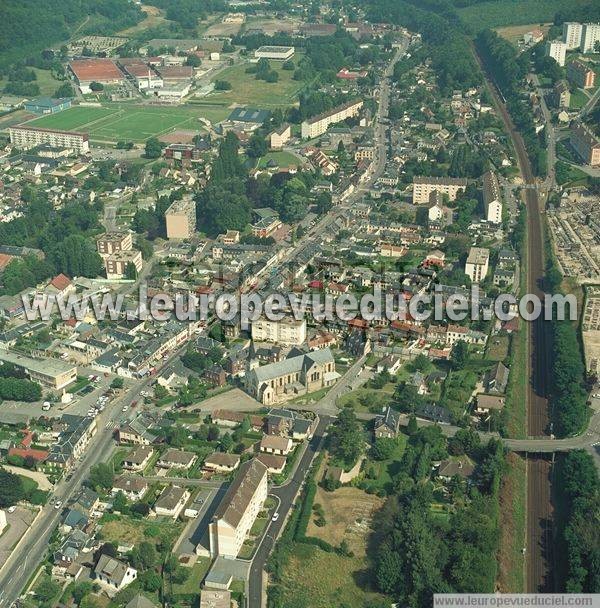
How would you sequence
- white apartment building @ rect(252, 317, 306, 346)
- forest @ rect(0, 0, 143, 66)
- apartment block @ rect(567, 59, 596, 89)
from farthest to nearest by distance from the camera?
forest @ rect(0, 0, 143, 66) < apartment block @ rect(567, 59, 596, 89) < white apartment building @ rect(252, 317, 306, 346)

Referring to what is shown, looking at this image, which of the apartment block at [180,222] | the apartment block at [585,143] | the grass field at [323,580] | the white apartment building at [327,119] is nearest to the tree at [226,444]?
the grass field at [323,580]

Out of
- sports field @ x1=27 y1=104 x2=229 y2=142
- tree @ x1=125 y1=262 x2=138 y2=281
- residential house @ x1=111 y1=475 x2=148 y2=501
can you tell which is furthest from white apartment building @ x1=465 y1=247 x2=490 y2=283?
sports field @ x1=27 y1=104 x2=229 y2=142

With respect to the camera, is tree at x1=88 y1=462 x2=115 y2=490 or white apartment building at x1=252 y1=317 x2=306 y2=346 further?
white apartment building at x1=252 y1=317 x2=306 y2=346

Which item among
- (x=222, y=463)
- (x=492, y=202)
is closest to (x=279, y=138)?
(x=492, y=202)

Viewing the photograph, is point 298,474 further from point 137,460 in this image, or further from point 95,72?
point 95,72

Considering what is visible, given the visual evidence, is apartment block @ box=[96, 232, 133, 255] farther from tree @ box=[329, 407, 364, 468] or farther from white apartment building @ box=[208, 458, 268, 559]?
white apartment building @ box=[208, 458, 268, 559]

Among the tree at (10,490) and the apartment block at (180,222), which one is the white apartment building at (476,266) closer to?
the apartment block at (180,222)

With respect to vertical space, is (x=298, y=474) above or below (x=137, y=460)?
below
